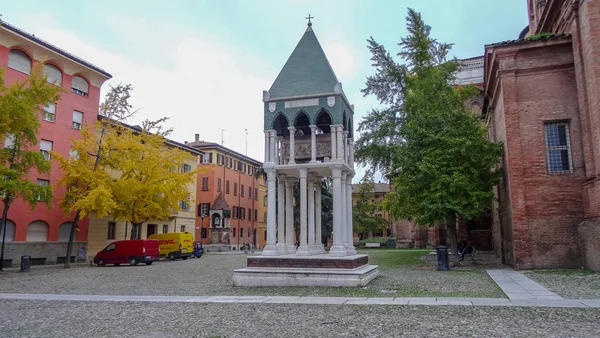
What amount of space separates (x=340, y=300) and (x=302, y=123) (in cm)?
891

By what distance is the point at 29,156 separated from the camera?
72.2 feet

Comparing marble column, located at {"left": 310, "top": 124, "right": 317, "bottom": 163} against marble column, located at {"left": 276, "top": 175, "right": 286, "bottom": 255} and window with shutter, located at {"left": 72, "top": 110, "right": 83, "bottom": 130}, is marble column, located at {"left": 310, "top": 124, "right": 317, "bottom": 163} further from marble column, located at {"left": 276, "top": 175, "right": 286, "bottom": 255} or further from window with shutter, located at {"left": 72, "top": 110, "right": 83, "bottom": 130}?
window with shutter, located at {"left": 72, "top": 110, "right": 83, "bottom": 130}

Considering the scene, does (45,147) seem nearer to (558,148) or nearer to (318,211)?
(318,211)

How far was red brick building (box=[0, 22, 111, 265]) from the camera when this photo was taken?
93.3 feet

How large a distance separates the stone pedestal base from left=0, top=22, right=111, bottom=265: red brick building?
717 inches

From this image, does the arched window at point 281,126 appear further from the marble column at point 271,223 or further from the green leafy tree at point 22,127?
the green leafy tree at point 22,127

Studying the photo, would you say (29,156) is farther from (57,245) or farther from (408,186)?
(408,186)

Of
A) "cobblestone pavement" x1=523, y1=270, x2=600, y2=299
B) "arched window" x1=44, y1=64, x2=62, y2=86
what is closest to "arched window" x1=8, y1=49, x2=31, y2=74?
"arched window" x1=44, y1=64, x2=62, y2=86

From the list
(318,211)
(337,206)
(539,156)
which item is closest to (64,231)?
(318,211)

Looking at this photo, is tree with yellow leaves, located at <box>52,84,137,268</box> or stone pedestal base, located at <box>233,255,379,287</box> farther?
tree with yellow leaves, located at <box>52,84,137,268</box>

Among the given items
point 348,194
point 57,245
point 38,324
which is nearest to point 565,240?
point 348,194

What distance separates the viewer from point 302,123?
1861 cm

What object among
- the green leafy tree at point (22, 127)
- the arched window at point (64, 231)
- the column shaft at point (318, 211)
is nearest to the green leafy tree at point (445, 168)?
the column shaft at point (318, 211)

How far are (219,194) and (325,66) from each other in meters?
39.8
